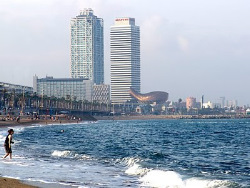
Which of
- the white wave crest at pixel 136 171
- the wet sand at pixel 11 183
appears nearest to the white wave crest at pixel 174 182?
the white wave crest at pixel 136 171

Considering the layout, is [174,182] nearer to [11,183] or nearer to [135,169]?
[135,169]

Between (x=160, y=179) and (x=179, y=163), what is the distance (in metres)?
11.6

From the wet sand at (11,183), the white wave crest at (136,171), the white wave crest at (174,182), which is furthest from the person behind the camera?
the white wave crest at (136,171)

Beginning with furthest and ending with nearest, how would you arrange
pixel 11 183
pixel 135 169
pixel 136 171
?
pixel 135 169, pixel 136 171, pixel 11 183

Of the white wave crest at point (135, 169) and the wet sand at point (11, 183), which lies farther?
the white wave crest at point (135, 169)

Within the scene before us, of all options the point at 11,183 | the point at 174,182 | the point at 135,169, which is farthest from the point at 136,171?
the point at 11,183

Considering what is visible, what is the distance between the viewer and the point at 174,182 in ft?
98.5

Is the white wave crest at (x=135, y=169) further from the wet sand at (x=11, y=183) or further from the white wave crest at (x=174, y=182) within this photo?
the wet sand at (x=11, y=183)

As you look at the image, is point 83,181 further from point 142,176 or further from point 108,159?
point 108,159

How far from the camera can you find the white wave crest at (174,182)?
28820mm

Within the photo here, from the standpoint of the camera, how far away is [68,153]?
51.0 meters

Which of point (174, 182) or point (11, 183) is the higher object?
point (11, 183)

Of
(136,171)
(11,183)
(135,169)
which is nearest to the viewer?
(11,183)

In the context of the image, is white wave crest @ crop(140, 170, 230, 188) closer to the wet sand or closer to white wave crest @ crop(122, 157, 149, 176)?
white wave crest @ crop(122, 157, 149, 176)
